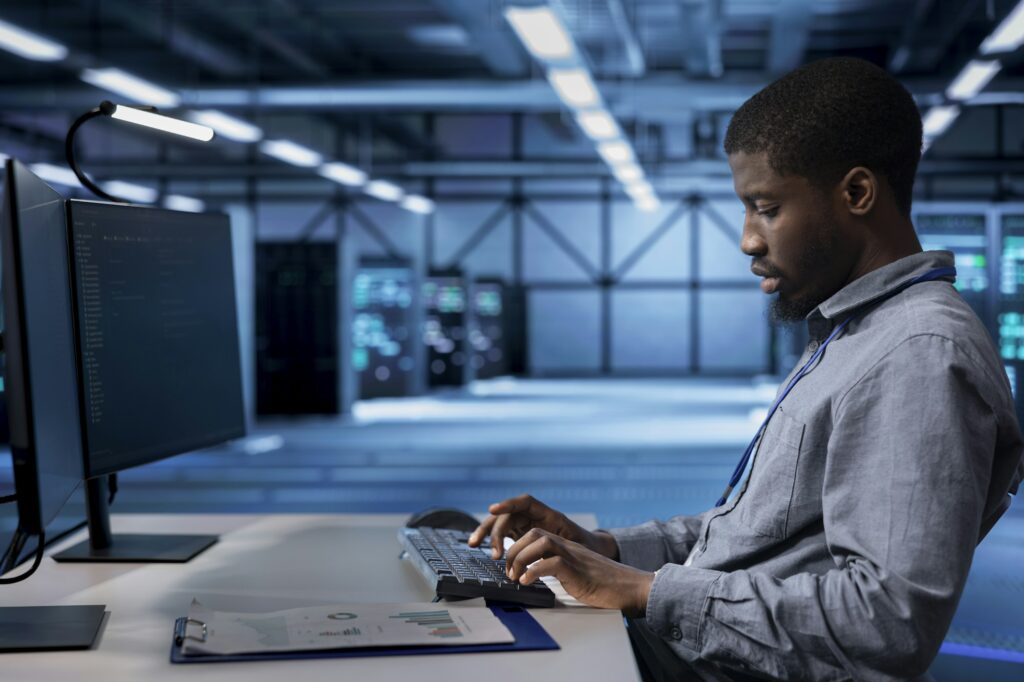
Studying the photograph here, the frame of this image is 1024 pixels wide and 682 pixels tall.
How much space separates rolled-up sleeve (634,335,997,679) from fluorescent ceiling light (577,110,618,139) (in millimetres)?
8333

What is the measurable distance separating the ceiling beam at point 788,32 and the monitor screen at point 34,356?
33.3 feet

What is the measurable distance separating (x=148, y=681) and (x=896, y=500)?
3.08 ft

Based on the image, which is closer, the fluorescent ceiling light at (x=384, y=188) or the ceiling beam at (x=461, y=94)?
the ceiling beam at (x=461, y=94)

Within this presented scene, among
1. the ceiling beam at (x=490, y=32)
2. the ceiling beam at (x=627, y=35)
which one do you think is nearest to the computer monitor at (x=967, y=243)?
the ceiling beam at (x=627, y=35)

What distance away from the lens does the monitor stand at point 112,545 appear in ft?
6.48

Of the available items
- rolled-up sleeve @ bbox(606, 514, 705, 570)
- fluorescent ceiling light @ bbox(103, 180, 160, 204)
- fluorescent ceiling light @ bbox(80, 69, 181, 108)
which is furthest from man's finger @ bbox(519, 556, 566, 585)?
fluorescent ceiling light @ bbox(103, 180, 160, 204)

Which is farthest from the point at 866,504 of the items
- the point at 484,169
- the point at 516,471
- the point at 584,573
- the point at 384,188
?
the point at 484,169

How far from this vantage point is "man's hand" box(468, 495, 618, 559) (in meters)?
1.80

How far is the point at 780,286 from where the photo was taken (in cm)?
149

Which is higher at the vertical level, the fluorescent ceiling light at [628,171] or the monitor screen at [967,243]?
the fluorescent ceiling light at [628,171]

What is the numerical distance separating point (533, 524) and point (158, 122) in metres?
1.19

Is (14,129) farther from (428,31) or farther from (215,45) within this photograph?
(428,31)

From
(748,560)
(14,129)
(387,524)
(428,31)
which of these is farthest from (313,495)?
(14,129)

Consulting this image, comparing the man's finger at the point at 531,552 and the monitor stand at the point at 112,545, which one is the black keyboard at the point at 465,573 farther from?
the monitor stand at the point at 112,545
